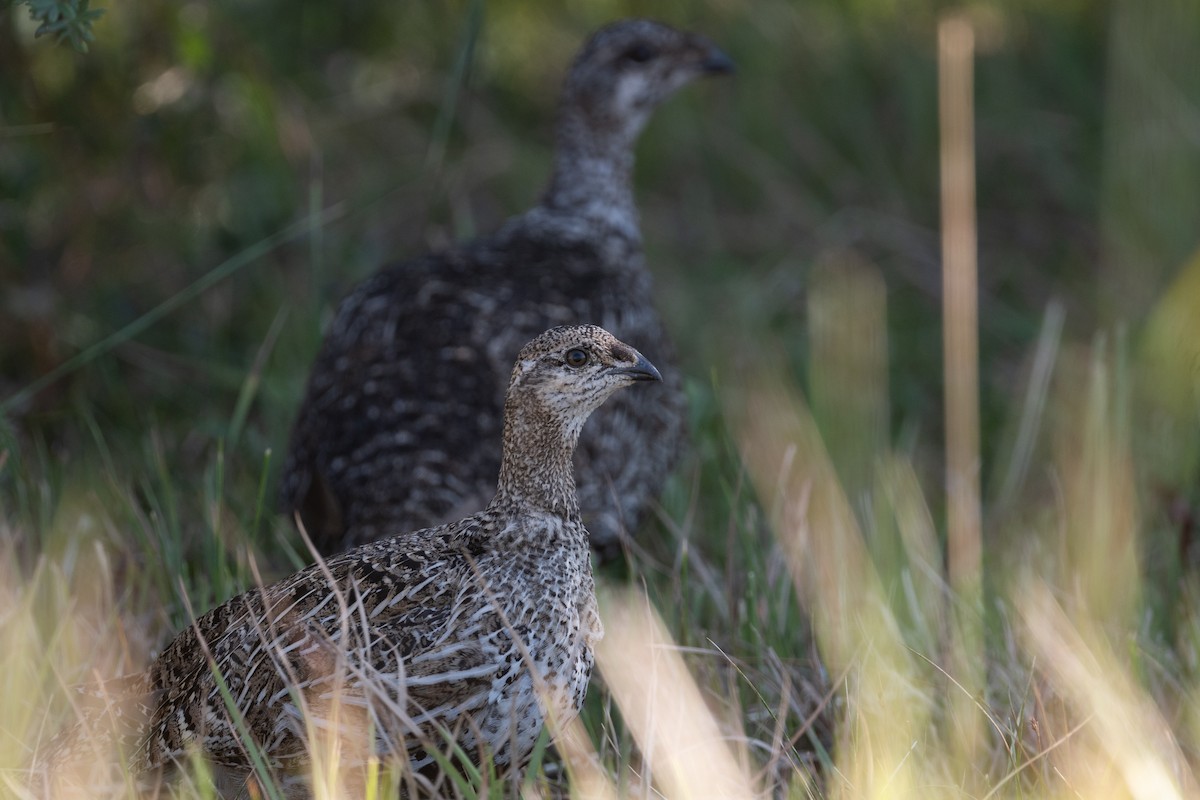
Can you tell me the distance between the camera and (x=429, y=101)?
7.80 meters

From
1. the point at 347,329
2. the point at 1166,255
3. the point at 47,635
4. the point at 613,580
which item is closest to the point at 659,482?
the point at 613,580

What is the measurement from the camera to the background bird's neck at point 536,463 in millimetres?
3166

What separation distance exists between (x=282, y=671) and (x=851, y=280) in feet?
16.0

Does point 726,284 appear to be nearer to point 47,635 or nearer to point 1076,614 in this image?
point 1076,614

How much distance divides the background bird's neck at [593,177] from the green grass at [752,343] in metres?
0.55

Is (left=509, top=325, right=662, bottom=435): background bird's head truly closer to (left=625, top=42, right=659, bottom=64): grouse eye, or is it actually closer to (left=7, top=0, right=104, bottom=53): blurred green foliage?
(left=7, top=0, right=104, bottom=53): blurred green foliage

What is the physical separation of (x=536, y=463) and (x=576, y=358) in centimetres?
24

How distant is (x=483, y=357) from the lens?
4.38 metres

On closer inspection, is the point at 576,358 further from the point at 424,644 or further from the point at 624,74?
the point at 624,74

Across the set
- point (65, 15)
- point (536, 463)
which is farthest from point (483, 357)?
point (65, 15)

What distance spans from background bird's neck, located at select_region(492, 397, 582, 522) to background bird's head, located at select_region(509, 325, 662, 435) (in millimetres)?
28

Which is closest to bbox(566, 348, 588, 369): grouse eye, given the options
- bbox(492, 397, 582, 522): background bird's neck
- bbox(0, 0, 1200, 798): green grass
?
bbox(492, 397, 582, 522): background bird's neck

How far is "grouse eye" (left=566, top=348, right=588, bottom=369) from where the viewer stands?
3.14m

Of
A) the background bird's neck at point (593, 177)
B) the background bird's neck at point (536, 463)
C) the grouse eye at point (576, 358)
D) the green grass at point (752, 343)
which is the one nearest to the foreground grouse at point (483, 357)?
the background bird's neck at point (593, 177)
